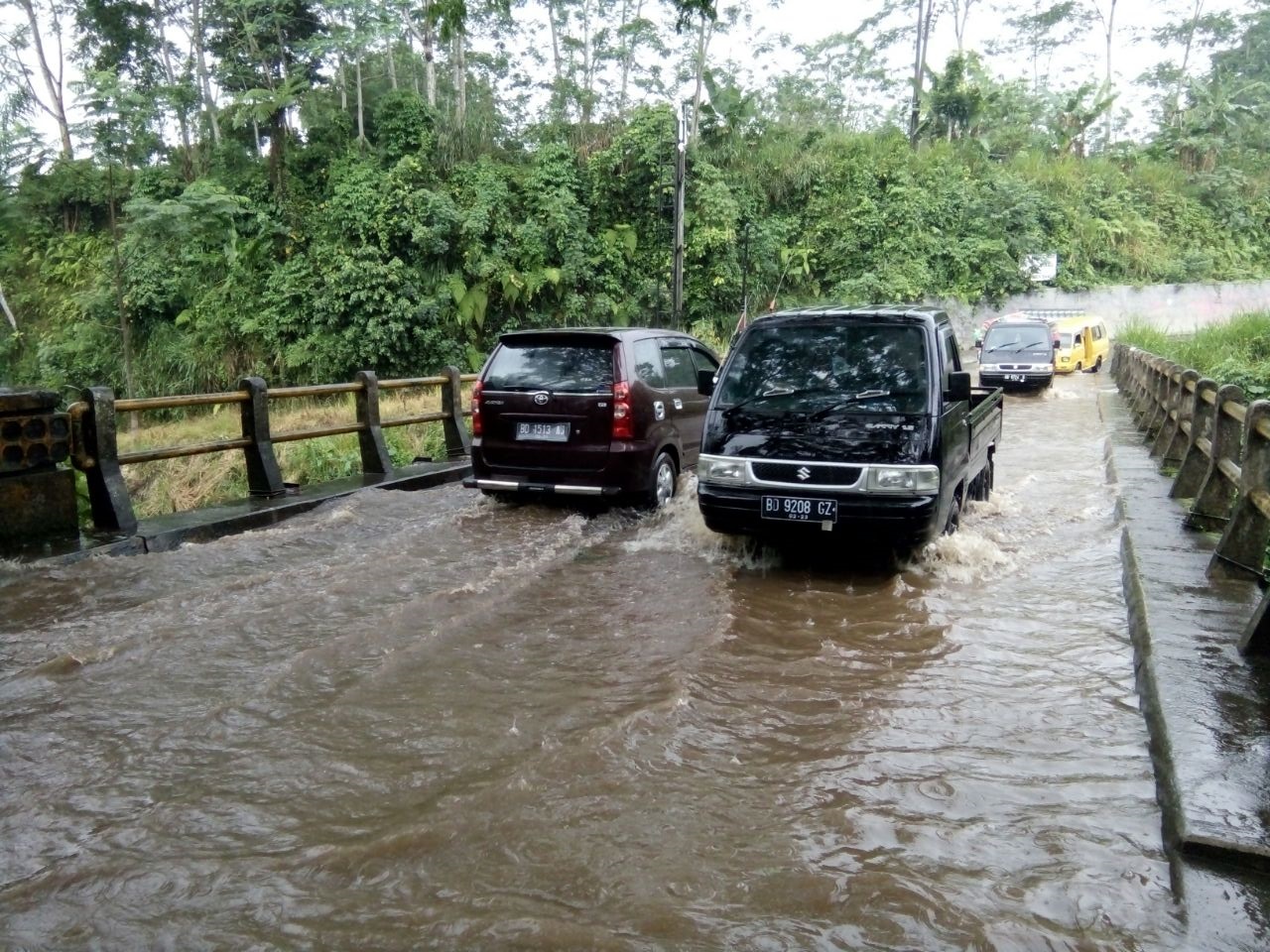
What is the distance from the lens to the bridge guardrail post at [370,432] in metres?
10.6

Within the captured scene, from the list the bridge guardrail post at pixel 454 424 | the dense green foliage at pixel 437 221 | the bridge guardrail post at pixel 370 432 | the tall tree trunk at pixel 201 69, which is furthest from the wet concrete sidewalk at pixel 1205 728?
the tall tree trunk at pixel 201 69

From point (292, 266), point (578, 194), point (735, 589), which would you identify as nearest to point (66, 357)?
point (292, 266)

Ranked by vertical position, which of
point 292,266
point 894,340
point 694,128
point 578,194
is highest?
point 694,128

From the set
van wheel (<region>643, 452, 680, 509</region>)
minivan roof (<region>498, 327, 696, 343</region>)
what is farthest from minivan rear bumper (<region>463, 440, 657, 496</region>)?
minivan roof (<region>498, 327, 696, 343</region>)

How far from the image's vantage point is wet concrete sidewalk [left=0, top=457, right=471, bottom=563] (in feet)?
23.0

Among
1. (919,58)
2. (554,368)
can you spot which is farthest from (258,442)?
(919,58)

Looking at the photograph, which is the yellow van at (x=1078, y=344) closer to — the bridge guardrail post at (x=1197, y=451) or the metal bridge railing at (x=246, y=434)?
the bridge guardrail post at (x=1197, y=451)

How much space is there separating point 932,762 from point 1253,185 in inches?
1778

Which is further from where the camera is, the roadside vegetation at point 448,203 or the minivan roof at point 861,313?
the roadside vegetation at point 448,203

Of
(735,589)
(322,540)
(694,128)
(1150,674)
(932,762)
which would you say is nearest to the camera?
(932,762)

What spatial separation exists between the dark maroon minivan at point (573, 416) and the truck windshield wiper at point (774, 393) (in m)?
1.50

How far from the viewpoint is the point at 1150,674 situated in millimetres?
4668

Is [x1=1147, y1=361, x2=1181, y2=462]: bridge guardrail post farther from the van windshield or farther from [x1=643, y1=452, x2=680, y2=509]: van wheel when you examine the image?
the van windshield

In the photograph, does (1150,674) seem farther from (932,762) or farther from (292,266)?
(292,266)
